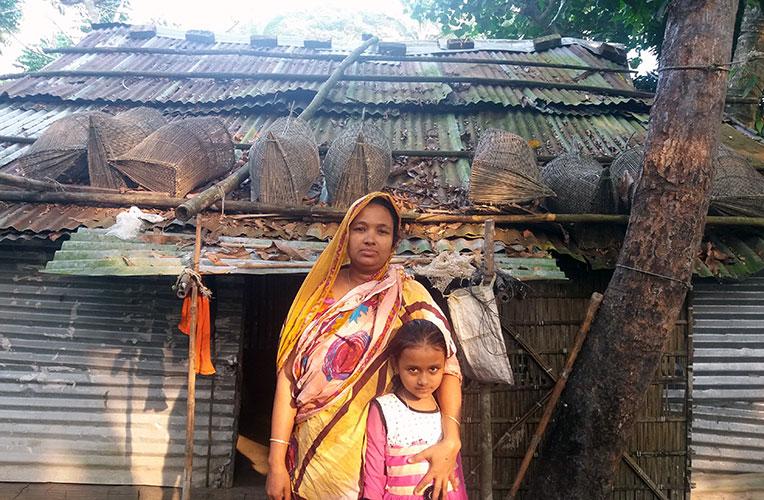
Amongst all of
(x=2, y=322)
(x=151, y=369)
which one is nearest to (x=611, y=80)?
(x=151, y=369)

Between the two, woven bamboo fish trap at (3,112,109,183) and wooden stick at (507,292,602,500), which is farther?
woven bamboo fish trap at (3,112,109,183)

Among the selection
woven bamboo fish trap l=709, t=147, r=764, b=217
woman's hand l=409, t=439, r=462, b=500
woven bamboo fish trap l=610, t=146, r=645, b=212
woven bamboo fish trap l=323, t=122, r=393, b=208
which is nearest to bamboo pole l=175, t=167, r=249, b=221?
woven bamboo fish trap l=323, t=122, r=393, b=208

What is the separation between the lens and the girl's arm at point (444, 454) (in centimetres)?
219

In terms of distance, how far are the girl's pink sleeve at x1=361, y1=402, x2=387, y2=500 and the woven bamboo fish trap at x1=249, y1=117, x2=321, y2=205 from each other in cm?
223

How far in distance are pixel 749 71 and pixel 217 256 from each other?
25.0 ft

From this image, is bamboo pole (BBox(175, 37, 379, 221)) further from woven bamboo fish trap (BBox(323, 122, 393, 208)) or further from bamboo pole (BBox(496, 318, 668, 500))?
bamboo pole (BBox(496, 318, 668, 500))

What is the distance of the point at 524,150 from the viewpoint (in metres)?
4.28

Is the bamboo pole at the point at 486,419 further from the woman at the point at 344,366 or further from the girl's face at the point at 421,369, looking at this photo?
the girl's face at the point at 421,369

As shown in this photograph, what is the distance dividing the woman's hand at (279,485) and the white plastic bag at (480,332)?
1.26 meters

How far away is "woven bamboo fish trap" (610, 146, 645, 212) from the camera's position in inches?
153

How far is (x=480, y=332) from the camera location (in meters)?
2.90

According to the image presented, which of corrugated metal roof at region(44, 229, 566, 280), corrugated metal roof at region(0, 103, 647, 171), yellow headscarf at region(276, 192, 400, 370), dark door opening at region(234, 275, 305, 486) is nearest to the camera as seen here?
yellow headscarf at region(276, 192, 400, 370)

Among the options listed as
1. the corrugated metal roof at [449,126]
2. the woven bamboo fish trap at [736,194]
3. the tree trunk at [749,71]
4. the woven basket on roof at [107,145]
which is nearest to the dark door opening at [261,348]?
the corrugated metal roof at [449,126]

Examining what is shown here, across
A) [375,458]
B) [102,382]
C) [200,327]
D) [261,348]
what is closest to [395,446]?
[375,458]
